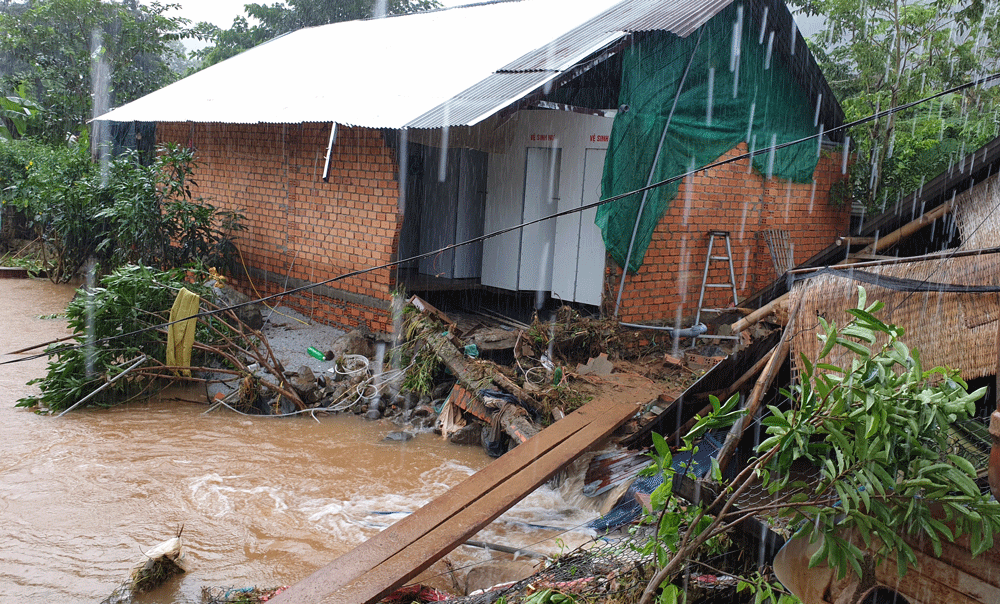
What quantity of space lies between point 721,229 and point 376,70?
5.51 metres

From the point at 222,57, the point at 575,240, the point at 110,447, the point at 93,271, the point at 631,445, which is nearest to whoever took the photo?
the point at 631,445

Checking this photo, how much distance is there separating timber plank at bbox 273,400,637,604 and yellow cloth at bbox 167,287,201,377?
384cm

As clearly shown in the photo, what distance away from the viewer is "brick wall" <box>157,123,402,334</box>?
872 centimetres

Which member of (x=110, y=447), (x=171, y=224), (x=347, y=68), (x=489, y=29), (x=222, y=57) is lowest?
(x=110, y=447)

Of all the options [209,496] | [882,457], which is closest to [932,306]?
[882,457]

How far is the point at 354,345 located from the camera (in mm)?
8328

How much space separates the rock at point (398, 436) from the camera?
6746 mm

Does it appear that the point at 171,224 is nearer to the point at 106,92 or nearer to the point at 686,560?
the point at 686,560

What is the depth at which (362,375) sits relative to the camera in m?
7.77

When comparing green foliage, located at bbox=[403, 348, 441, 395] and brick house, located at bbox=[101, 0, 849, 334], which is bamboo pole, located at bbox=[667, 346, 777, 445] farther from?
brick house, located at bbox=[101, 0, 849, 334]

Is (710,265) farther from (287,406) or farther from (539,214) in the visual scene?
(287,406)

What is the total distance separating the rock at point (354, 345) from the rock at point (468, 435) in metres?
2.06

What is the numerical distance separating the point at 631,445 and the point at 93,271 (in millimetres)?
10876

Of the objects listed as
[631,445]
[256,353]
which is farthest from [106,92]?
[631,445]
